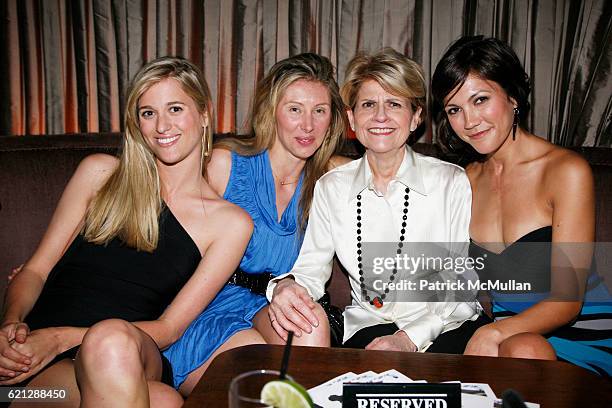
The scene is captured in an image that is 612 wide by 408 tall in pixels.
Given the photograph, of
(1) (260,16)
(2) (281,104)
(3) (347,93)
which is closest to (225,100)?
(1) (260,16)

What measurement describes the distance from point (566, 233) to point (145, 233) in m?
1.23

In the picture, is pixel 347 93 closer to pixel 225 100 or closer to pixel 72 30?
pixel 225 100

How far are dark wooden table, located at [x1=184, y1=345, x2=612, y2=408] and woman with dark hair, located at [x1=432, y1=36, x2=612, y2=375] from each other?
1.00ft

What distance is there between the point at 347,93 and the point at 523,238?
0.71 m

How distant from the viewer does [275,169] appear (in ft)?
7.38

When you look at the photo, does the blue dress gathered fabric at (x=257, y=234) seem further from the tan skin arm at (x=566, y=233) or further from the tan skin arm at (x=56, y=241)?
the tan skin arm at (x=566, y=233)

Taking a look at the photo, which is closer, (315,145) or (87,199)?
(87,199)

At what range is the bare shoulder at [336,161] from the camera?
2258 millimetres

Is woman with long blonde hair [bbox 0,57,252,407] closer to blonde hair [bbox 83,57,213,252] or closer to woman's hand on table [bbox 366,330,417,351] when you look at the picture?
blonde hair [bbox 83,57,213,252]

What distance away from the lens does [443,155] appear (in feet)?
7.41

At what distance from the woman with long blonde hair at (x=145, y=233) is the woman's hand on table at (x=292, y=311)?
22cm

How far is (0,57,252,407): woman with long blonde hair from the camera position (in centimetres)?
184

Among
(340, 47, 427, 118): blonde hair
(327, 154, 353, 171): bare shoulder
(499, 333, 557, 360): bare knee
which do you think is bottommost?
(499, 333, 557, 360): bare knee

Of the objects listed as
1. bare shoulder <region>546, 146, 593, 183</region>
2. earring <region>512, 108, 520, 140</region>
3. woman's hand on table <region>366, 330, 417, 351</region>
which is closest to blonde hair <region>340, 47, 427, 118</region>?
earring <region>512, 108, 520, 140</region>
